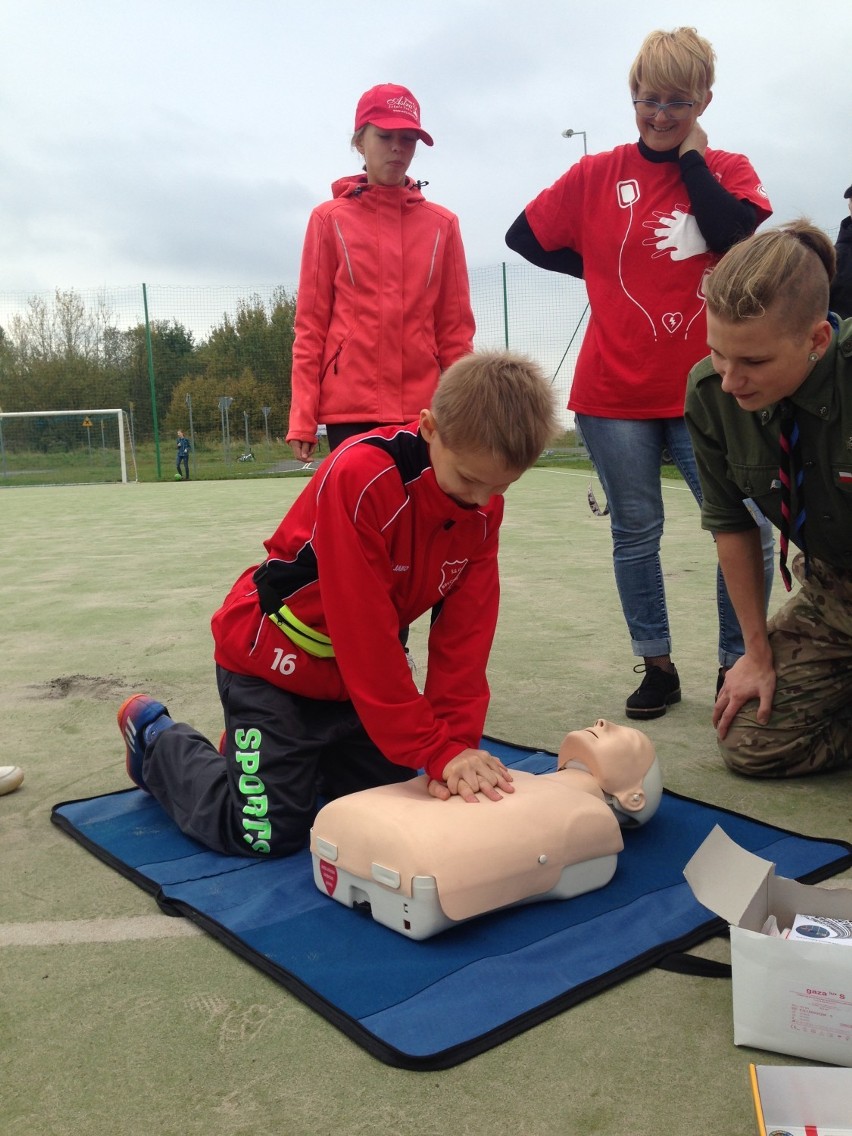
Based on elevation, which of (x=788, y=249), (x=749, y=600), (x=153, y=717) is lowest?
(x=153, y=717)

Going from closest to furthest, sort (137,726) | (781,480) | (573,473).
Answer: (781,480)
(137,726)
(573,473)

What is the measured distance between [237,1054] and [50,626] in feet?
10.6

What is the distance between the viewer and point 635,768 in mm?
2021

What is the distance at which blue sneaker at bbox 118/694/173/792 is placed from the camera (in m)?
2.37

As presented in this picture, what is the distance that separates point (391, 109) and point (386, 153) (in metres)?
0.12

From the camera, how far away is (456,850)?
5.44 feet

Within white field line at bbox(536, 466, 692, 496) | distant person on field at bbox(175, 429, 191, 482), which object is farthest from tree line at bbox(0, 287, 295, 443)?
white field line at bbox(536, 466, 692, 496)

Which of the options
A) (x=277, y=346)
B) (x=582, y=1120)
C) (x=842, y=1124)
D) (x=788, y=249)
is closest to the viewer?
(x=842, y=1124)

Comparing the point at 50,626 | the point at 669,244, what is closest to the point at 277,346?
the point at 50,626

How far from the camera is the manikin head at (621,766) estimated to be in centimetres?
200

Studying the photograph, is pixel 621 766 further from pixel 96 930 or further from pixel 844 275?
pixel 844 275

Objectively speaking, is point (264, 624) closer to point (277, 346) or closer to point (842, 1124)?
point (842, 1124)

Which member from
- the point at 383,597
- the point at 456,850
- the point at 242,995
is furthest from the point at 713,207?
the point at 242,995

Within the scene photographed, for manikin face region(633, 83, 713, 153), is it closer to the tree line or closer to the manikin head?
the manikin head
